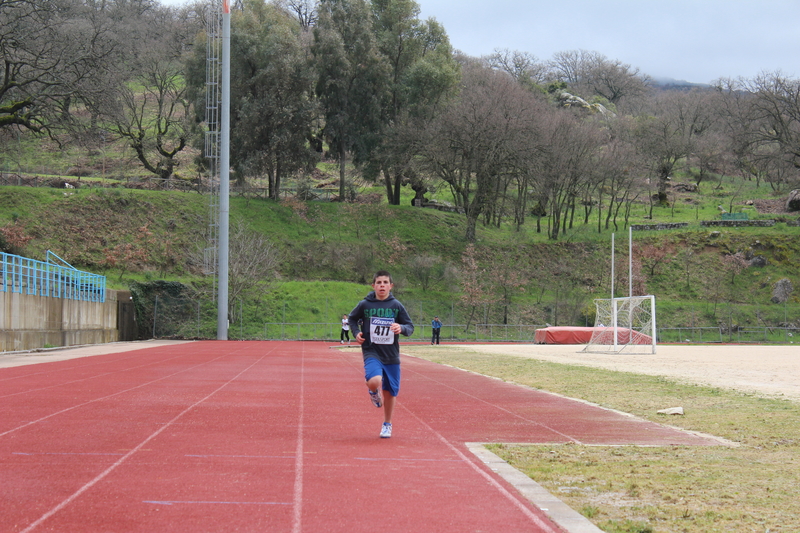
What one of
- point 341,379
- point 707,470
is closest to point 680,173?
point 341,379

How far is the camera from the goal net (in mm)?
35928

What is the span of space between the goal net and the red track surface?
2285cm

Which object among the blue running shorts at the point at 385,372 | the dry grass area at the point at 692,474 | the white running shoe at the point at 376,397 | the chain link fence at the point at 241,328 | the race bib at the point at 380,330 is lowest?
the chain link fence at the point at 241,328

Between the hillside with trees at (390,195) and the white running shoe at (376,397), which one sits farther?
the hillside with trees at (390,195)

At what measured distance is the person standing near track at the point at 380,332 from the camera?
8.26 meters

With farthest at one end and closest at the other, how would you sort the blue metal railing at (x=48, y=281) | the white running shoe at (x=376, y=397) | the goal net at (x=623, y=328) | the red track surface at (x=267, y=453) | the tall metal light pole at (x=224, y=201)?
the tall metal light pole at (x=224, y=201) < the goal net at (x=623, y=328) < the blue metal railing at (x=48, y=281) < the white running shoe at (x=376, y=397) < the red track surface at (x=267, y=453)

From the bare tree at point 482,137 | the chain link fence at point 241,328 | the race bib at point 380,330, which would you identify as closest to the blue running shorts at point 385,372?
the race bib at point 380,330

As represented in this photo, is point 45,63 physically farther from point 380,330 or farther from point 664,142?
point 664,142

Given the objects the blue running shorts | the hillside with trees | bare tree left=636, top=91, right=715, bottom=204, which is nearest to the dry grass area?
the blue running shorts

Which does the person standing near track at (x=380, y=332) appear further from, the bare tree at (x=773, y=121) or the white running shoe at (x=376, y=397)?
the bare tree at (x=773, y=121)

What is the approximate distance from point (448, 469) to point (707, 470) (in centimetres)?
249

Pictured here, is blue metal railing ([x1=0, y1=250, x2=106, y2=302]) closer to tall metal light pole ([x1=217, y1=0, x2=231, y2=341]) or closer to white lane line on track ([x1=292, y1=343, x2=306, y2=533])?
tall metal light pole ([x1=217, y1=0, x2=231, y2=341])

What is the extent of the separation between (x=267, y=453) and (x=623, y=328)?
37.6 metres

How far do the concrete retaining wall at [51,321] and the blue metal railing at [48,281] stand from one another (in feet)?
1.16
